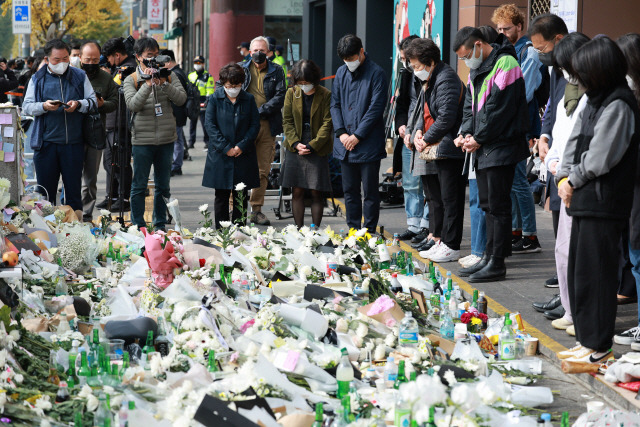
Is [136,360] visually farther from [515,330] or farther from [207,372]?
[515,330]

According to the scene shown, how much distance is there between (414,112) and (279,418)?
555 cm

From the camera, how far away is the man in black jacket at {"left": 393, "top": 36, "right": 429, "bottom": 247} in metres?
9.91

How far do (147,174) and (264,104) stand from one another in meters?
2.05

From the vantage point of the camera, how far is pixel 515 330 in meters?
6.35

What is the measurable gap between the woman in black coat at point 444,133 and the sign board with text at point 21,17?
14.9 metres

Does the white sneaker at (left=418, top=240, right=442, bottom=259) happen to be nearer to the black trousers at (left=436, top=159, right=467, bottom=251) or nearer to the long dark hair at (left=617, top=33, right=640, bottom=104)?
the black trousers at (left=436, top=159, right=467, bottom=251)

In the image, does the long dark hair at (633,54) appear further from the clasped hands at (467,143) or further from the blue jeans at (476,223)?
the blue jeans at (476,223)

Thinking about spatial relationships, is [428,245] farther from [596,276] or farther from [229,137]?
[596,276]

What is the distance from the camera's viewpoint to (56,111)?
32.9 ft

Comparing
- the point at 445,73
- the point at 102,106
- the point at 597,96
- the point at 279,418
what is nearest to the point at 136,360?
the point at 279,418

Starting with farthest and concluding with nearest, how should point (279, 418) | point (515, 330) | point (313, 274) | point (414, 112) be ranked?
point (414, 112) < point (313, 274) < point (515, 330) < point (279, 418)

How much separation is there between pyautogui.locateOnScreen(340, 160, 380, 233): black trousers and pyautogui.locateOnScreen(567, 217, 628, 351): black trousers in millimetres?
4369

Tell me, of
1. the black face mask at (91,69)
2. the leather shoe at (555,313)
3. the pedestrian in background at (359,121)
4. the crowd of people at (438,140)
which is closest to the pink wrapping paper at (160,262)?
the crowd of people at (438,140)

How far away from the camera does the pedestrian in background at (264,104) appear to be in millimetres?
11398
